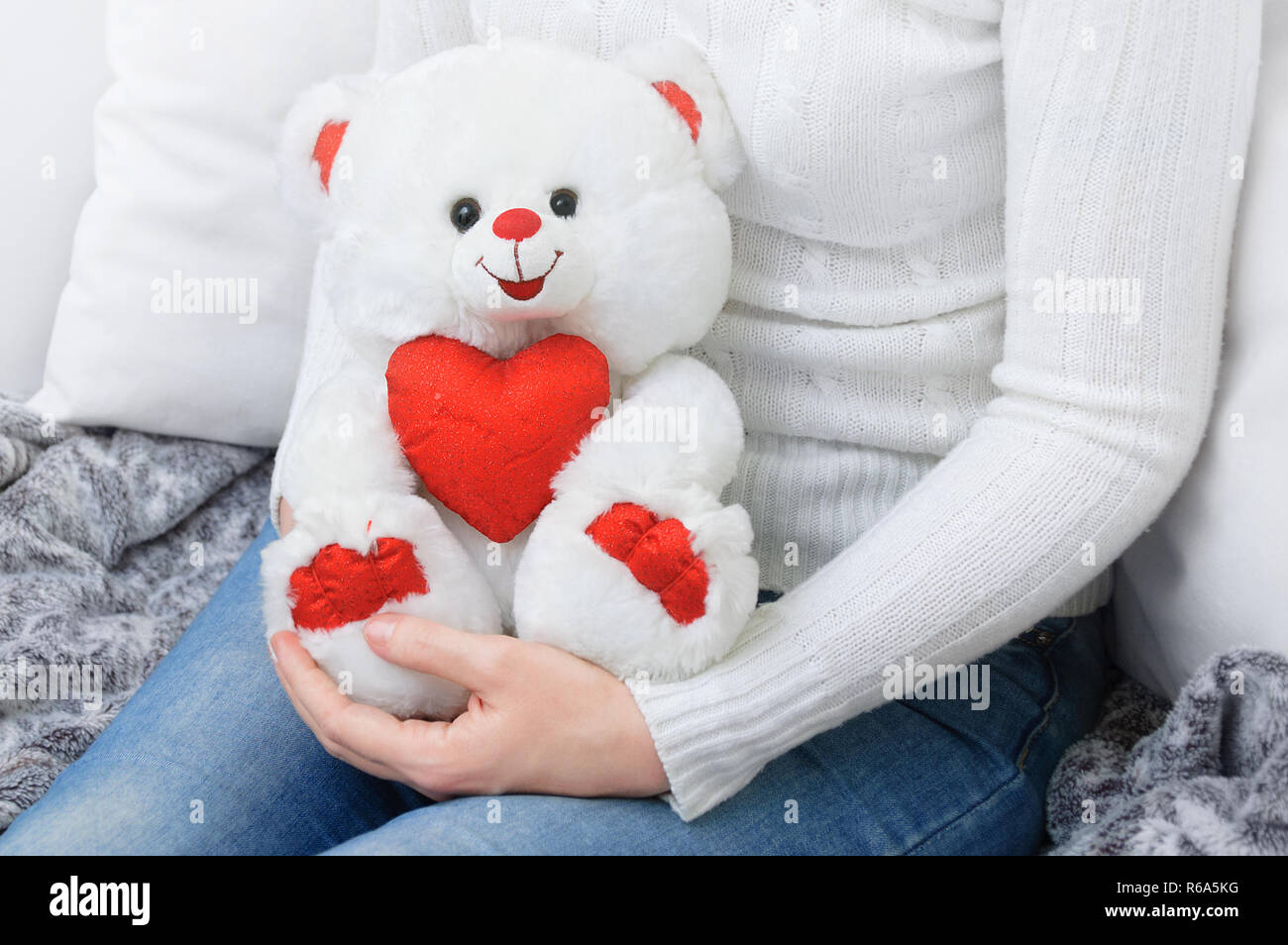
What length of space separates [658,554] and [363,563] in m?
0.17

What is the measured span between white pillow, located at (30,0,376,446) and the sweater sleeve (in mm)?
649

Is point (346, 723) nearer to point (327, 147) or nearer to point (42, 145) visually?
point (327, 147)

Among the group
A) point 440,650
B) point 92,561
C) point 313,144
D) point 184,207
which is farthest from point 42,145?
point 440,650

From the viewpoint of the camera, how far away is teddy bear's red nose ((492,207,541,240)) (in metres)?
0.56

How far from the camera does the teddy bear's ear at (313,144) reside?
26.0 inches

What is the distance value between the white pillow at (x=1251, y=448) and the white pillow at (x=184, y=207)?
0.76m

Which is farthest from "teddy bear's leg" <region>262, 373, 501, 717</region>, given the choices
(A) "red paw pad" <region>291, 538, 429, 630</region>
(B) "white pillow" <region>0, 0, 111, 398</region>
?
(B) "white pillow" <region>0, 0, 111, 398</region>

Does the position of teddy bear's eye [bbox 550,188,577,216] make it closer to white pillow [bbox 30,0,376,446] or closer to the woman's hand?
the woman's hand

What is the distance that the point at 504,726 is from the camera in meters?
0.61

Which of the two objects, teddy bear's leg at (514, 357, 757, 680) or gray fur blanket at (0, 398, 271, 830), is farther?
gray fur blanket at (0, 398, 271, 830)

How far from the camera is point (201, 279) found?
3.39ft

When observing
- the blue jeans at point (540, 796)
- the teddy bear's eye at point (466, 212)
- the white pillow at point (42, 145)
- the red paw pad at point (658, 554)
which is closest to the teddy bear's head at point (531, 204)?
the teddy bear's eye at point (466, 212)
